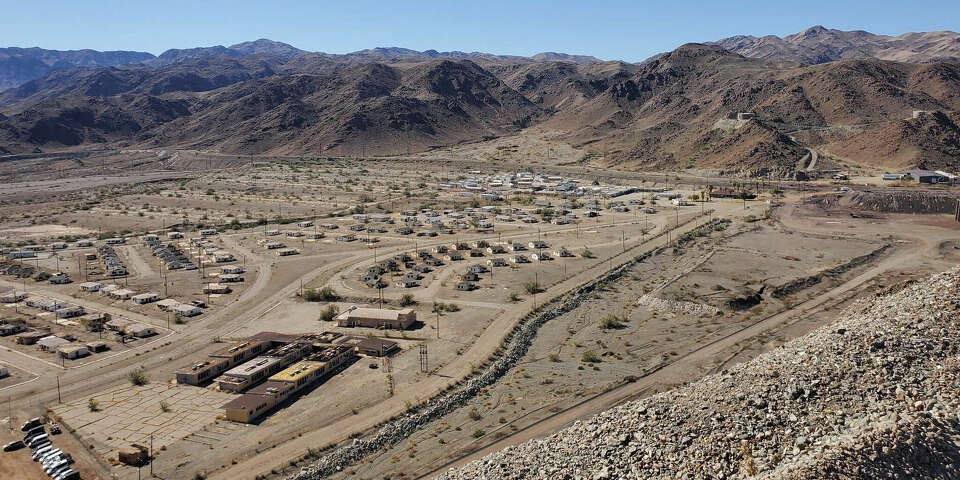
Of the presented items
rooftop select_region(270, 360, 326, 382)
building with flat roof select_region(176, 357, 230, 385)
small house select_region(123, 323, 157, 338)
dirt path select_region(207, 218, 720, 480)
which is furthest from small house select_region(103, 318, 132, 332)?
dirt path select_region(207, 218, 720, 480)

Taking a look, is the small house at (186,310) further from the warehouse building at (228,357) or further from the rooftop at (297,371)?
the rooftop at (297,371)

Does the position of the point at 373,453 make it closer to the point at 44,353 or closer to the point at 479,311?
the point at 479,311

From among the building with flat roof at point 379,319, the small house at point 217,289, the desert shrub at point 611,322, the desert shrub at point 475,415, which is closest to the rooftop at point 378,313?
the building with flat roof at point 379,319

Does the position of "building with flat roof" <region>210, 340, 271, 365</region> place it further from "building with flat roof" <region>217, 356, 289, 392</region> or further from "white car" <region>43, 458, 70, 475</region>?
"white car" <region>43, 458, 70, 475</region>

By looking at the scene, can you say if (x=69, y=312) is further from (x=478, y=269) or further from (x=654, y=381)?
(x=654, y=381)

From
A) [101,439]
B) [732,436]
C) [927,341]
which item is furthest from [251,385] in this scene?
[927,341]

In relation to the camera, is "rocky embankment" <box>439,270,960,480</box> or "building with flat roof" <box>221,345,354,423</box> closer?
"rocky embankment" <box>439,270,960,480</box>
